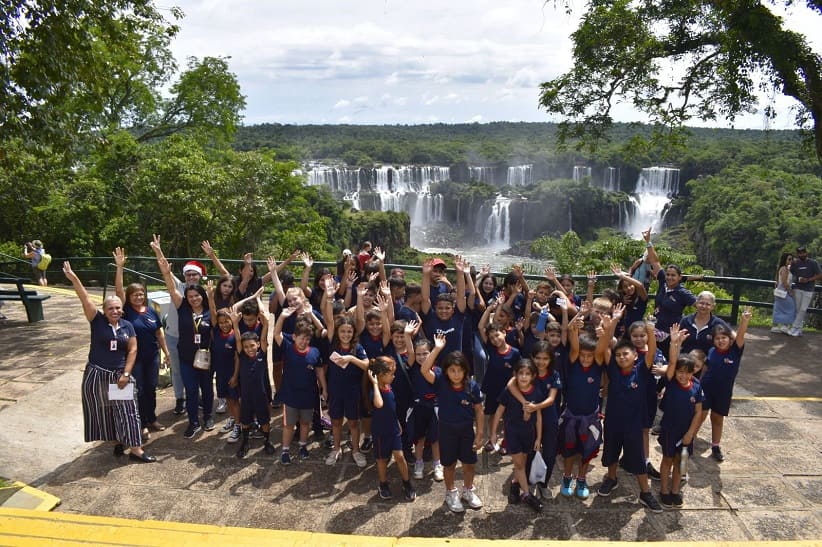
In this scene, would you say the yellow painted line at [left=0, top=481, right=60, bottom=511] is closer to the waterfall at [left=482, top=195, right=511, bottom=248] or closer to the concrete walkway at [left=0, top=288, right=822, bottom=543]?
the concrete walkway at [left=0, top=288, right=822, bottom=543]

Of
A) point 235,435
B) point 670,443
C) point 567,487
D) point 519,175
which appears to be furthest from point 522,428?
point 519,175

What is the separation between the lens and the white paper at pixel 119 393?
5527 millimetres

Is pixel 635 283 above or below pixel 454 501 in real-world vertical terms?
above

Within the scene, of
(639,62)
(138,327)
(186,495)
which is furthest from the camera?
(639,62)

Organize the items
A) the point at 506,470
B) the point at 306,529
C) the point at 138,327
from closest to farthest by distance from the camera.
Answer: the point at 306,529, the point at 506,470, the point at 138,327

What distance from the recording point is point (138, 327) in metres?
5.94

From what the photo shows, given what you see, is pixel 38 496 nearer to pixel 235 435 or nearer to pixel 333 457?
pixel 235 435

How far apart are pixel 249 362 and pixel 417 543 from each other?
234 cm

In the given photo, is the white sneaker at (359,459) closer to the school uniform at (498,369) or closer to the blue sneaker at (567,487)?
the school uniform at (498,369)

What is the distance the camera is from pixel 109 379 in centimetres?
555

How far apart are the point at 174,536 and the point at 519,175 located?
296 ft

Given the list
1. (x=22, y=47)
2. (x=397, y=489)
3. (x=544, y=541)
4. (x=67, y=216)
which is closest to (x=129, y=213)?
(x=67, y=216)

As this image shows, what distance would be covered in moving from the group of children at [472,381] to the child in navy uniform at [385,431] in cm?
1

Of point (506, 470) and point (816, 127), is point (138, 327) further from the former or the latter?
point (816, 127)
